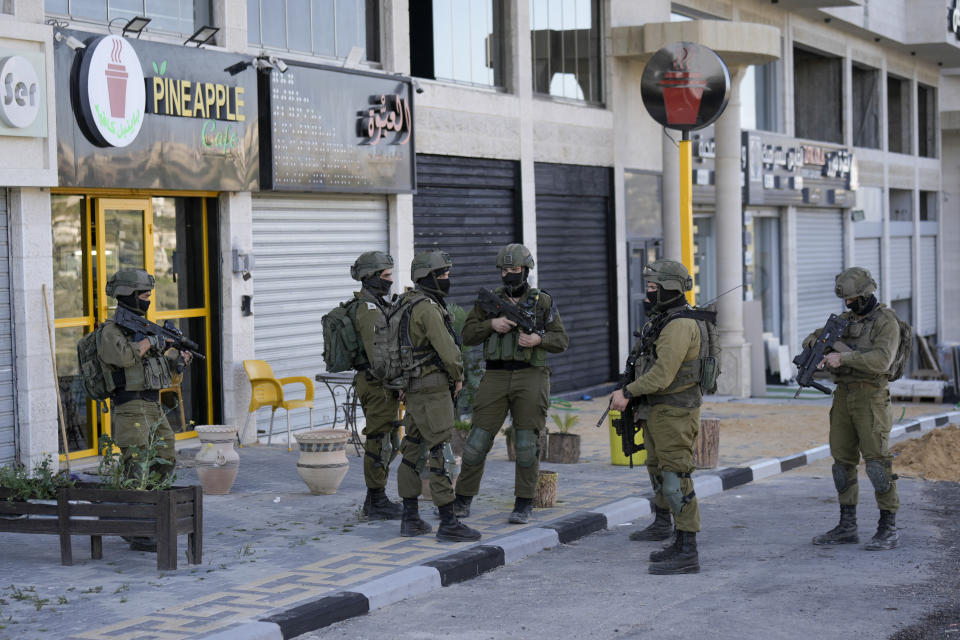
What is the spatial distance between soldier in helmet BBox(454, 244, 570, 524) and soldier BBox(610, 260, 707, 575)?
3.20ft

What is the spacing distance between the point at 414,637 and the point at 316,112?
807 centimetres

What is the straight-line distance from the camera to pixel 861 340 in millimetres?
8578

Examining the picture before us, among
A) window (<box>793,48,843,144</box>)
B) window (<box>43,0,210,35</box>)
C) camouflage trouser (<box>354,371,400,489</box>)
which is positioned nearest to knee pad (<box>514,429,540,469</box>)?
camouflage trouser (<box>354,371,400,489</box>)

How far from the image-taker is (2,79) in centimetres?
1002

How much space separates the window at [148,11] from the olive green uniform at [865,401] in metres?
7.04

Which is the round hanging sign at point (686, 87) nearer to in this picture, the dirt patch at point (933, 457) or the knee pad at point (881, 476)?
→ the dirt patch at point (933, 457)

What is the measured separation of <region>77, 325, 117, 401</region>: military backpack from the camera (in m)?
8.05

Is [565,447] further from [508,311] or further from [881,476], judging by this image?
[881,476]

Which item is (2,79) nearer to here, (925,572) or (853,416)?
(853,416)

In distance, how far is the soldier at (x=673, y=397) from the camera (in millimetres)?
7750

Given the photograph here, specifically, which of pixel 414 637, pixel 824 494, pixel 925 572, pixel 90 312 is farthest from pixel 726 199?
pixel 414 637

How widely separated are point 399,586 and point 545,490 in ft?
8.55

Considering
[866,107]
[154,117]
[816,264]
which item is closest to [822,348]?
[154,117]

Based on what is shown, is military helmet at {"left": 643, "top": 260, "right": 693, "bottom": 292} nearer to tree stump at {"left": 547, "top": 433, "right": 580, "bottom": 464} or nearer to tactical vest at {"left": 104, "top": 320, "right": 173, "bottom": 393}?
tactical vest at {"left": 104, "top": 320, "right": 173, "bottom": 393}
